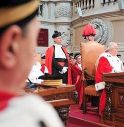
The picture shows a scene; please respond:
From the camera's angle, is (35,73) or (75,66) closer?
(35,73)

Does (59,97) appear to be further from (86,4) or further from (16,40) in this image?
(86,4)

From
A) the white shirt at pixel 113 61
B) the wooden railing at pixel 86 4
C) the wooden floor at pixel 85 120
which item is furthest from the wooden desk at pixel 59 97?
the wooden railing at pixel 86 4

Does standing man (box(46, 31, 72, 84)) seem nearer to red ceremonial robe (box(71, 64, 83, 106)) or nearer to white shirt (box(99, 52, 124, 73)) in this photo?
red ceremonial robe (box(71, 64, 83, 106))

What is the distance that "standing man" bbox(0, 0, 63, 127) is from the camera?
54 cm

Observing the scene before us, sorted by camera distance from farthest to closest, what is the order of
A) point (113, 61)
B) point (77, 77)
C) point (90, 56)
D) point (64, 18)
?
point (64, 18) < point (77, 77) < point (90, 56) < point (113, 61)

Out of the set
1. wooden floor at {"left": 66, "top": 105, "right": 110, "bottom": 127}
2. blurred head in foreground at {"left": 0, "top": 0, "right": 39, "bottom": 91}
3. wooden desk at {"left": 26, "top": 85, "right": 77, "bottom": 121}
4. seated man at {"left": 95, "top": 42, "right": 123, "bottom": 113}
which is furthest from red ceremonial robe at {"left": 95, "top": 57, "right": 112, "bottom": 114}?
blurred head in foreground at {"left": 0, "top": 0, "right": 39, "bottom": 91}

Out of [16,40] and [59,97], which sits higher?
Result: [16,40]

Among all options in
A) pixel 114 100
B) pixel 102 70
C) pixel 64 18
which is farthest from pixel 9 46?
pixel 64 18

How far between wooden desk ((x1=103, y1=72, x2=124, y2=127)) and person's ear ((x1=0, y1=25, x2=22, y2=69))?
392cm

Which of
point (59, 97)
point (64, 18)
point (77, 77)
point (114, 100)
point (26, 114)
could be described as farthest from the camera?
point (64, 18)

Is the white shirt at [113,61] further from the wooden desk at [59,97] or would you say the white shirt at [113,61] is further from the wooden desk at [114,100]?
the wooden desk at [59,97]

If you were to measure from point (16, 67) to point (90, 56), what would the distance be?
17.8ft

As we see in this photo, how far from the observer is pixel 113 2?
8500 mm

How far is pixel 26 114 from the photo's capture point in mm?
545
